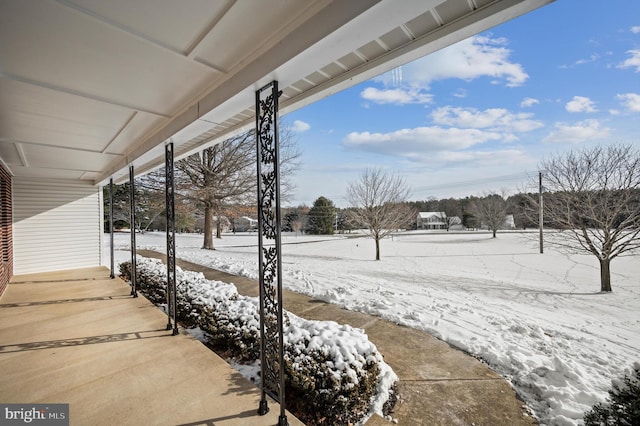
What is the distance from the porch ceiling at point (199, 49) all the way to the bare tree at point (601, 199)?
10.1 meters

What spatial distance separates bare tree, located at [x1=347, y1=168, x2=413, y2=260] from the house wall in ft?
37.2

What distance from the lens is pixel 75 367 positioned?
9.30 feet

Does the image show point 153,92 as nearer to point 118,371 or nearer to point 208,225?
point 118,371

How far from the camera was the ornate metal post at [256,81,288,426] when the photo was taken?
77.2 inches

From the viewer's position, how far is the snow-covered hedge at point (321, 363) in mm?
2104

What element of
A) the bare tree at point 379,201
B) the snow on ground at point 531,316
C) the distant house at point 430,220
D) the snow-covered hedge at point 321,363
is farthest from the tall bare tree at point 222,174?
the distant house at point 430,220

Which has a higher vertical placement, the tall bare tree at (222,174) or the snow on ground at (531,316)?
the tall bare tree at (222,174)

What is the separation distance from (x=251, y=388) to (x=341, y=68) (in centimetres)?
279

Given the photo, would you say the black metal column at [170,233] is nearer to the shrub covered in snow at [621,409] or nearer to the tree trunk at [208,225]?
the shrub covered in snow at [621,409]

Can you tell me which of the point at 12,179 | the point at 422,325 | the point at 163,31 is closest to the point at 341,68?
the point at 163,31

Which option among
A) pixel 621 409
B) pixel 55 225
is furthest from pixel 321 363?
pixel 55 225

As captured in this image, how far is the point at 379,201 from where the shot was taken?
48.1ft

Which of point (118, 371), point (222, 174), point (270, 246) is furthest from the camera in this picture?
point (222, 174)

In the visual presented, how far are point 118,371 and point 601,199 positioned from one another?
39.8 ft
